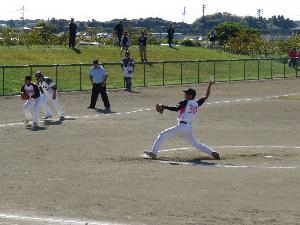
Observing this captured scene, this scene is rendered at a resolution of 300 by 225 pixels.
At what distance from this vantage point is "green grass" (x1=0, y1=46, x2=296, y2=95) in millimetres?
40625

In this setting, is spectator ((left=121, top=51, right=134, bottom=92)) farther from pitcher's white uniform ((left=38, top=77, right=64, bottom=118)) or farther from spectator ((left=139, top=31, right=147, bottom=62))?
pitcher's white uniform ((left=38, top=77, right=64, bottom=118))

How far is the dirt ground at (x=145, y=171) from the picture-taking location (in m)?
12.4

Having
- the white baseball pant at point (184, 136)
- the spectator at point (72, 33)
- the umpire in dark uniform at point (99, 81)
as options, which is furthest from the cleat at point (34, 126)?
the spectator at point (72, 33)

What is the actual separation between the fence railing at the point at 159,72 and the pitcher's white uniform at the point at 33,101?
36.1ft

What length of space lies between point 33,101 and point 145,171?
980 cm

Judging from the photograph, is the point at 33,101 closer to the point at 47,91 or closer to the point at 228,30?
the point at 47,91

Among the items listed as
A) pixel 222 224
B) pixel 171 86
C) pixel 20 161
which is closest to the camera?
pixel 222 224

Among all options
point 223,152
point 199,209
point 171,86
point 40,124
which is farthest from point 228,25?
point 199,209

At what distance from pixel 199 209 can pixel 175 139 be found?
31.5ft

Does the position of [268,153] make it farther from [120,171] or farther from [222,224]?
[222,224]

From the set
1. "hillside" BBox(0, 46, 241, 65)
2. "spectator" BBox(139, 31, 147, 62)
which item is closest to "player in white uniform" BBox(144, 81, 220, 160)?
"hillside" BBox(0, 46, 241, 65)

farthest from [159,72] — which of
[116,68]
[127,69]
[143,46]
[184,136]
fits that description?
[184,136]

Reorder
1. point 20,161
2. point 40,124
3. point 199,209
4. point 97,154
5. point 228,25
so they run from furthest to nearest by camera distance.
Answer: point 228,25, point 40,124, point 97,154, point 20,161, point 199,209

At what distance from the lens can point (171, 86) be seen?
145 ft
